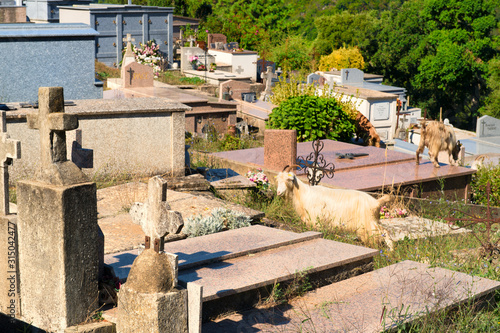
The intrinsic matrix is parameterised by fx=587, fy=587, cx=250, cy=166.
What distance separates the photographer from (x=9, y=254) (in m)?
4.06

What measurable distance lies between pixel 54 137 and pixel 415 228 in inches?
208

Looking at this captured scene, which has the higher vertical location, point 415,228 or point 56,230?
point 56,230

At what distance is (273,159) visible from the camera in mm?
10289

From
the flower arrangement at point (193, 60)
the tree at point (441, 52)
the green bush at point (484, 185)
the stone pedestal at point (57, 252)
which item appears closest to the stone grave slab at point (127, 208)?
the stone pedestal at point (57, 252)

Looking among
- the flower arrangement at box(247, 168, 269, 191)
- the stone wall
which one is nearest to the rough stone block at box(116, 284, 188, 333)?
the stone wall

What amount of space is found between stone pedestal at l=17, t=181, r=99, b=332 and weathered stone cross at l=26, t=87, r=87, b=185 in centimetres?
7

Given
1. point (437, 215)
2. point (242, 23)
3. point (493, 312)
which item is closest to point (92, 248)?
point (493, 312)

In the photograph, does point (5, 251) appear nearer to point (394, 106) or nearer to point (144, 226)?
point (144, 226)

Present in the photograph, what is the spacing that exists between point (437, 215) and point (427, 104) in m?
36.1

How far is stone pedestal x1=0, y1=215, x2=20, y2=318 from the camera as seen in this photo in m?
4.05

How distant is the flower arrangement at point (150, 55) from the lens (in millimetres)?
26723

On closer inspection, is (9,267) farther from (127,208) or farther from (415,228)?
(415,228)

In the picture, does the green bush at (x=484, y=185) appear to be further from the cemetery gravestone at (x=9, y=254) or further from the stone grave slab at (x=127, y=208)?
the cemetery gravestone at (x=9, y=254)

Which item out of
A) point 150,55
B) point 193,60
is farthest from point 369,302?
point 193,60
